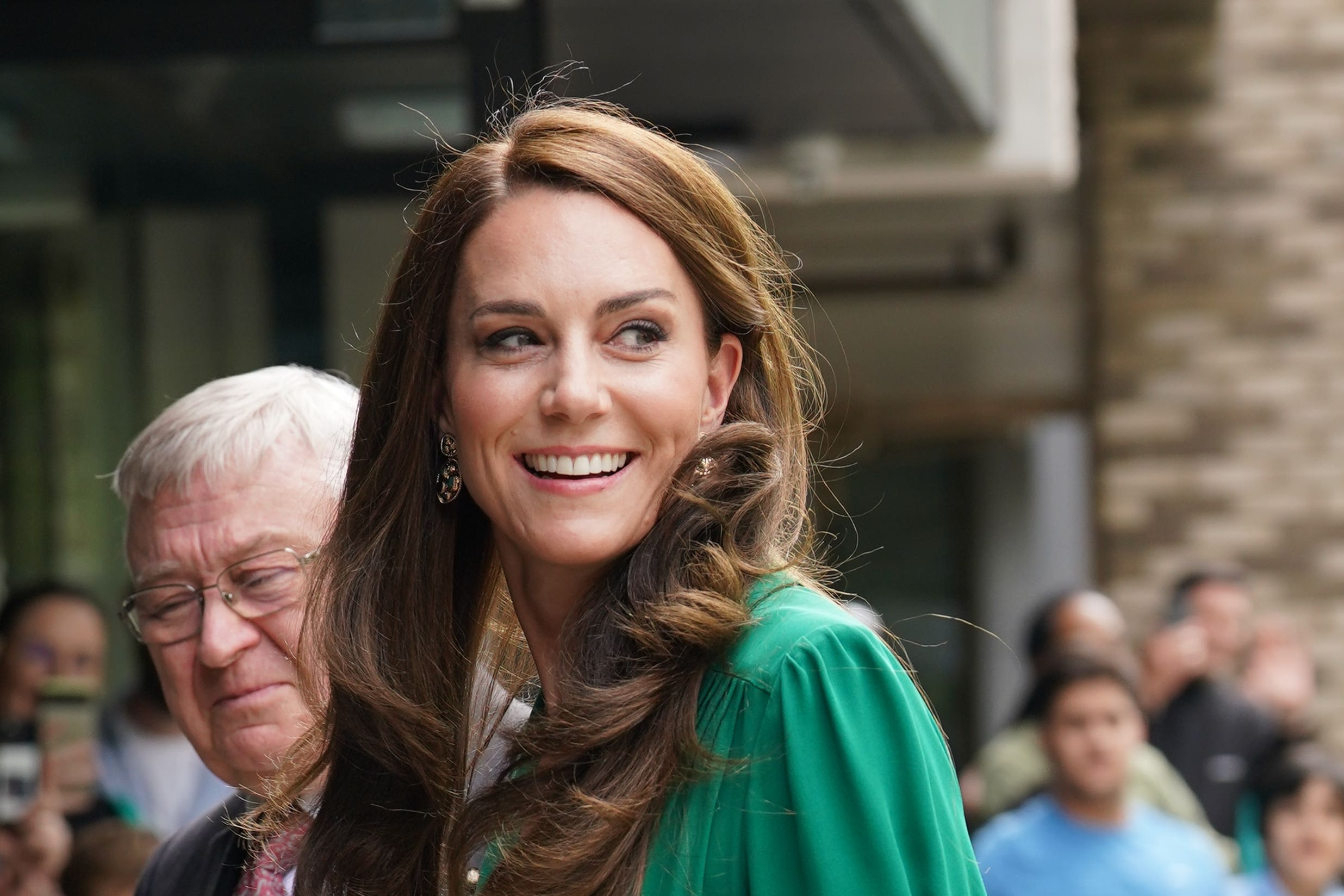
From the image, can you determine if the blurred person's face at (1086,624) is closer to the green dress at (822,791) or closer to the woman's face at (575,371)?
the woman's face at (575,371)

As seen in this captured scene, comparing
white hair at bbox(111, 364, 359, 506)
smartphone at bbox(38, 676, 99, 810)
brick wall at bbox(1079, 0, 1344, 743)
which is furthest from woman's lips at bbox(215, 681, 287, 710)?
brick wall at bbox(1079, 0, 1344, 743)

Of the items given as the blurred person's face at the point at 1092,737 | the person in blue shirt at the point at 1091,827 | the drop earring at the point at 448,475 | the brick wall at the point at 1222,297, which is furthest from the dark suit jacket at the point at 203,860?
the brick wall at the point at 1222,297

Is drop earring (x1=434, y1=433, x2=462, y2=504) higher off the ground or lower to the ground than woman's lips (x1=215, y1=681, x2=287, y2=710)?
higher

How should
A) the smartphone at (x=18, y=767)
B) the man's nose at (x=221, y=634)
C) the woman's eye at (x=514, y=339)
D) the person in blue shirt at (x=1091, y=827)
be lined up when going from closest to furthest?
1. the woman's eye at (x=514, y=339)
2. the man's nose at (x=221, y=634)
3. the smartphone at (x=18, y=767)
4. the person in blue shirt at (x=1091, y=827)

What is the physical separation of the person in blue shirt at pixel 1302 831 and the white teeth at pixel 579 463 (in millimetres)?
4575

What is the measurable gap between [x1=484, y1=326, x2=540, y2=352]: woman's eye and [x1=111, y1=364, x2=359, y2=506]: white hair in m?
0.54

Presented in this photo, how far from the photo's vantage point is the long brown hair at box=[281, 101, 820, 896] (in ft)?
5.42

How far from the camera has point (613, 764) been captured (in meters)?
1.66

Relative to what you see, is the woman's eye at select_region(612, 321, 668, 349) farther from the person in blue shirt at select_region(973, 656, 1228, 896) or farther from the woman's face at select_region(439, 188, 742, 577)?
the person in blue shirt at select_region(973, 656, 1228, 896)

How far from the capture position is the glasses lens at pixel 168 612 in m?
2.31

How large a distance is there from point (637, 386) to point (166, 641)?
2.93 ft

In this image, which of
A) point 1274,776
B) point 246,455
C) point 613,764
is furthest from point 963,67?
point 613,764

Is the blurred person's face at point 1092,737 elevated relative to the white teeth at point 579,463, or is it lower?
lower

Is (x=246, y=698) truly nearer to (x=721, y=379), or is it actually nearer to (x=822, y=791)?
(x=721, y=379)
